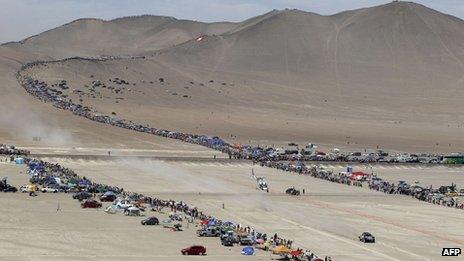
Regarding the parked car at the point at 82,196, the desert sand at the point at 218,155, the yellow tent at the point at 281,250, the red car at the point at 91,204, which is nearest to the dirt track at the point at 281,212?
the desert sand at the point at 218,155

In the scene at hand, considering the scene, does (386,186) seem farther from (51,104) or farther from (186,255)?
(51,104)

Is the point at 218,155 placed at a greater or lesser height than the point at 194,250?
greater

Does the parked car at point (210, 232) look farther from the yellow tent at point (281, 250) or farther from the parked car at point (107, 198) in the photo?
the parked car at point (107, 198)

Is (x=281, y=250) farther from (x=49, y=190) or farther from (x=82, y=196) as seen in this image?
(x=49, y=190)

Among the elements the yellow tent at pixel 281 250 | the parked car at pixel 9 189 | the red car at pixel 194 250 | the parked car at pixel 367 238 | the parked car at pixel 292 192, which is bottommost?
the red car at pixel 194 250

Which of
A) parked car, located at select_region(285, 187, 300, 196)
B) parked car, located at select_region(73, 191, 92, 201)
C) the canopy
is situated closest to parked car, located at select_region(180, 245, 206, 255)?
the canopy

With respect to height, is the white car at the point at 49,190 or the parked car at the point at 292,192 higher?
the parked car at the point at 292,192

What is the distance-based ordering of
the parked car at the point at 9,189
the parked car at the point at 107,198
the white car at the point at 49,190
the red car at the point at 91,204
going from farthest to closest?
1. the white car at the point at 49,190
2. the parked car at the point at 9,189
3. the parked car at the point at 107,198
4. the red car at the point at 91,204

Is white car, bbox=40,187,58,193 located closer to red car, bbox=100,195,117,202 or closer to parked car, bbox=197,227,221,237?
red car, bbox=100,195,117,202

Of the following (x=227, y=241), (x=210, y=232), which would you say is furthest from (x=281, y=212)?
(x=227, y=241)

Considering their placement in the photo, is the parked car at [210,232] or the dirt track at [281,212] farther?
the parked car at [210,232]

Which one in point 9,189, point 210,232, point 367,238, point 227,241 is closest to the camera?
point 227,241

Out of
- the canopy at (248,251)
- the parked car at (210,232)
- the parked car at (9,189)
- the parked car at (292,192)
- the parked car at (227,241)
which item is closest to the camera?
the canopy at (248,251)
